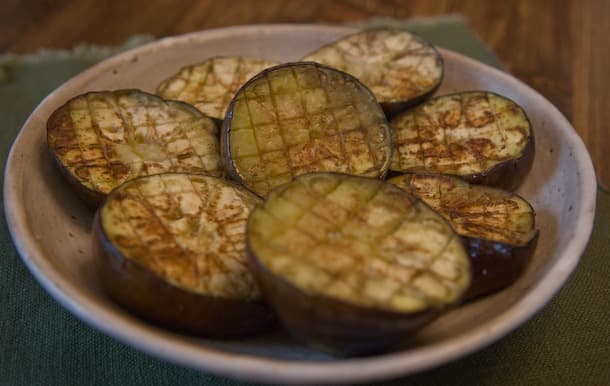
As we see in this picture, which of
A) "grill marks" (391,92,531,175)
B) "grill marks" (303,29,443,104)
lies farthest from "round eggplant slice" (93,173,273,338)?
"grill marks" (303,29,443,104)

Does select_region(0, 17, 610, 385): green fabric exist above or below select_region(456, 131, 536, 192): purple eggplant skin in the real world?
below

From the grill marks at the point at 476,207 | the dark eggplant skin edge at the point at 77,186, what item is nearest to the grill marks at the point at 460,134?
the grill marks at the point at 476,207

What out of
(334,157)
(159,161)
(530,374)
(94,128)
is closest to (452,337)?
(530,374)

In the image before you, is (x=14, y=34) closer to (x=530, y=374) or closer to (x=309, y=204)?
(x=309, y=204)

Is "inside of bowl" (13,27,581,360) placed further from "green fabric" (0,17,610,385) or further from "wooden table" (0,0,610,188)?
"wooden table" (0,0,610,188)

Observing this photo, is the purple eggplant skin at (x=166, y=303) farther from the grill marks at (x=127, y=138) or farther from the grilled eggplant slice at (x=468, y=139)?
the grilled eggplant slice at (x=468, y=139)

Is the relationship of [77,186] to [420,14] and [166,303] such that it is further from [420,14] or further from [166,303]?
[420,14]
